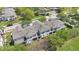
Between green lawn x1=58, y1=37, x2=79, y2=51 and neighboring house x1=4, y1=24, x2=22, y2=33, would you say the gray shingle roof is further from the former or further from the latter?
green lawn x1=58, y1=37, x2=79, y2=51

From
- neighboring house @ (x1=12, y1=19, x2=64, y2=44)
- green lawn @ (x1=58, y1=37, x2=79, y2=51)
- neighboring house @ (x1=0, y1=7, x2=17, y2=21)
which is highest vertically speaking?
neighboring house @ (x1=0, y1=7, x2=17, y2=21)

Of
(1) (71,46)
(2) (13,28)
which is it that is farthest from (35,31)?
(1) (71,46)

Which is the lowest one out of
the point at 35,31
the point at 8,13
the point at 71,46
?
the point at 71,46

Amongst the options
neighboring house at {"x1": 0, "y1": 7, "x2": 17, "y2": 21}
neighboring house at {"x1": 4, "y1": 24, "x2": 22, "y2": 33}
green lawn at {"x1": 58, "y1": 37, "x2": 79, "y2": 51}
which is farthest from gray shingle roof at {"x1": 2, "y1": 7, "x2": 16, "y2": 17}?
green lawn at {"x1": 58, "y1": 37, "x2": 79, "y2": 51}

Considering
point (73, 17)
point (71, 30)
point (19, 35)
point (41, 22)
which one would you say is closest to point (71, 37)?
point (71, 30)

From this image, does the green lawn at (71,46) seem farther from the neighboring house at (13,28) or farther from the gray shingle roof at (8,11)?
the gray shingle roof at (8,11)

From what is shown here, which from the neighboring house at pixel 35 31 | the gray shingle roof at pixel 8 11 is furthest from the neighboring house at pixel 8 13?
the neighboring house at pixel 35 31

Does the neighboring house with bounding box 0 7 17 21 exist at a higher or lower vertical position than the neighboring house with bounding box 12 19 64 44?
higher

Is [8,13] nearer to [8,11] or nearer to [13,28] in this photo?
[8,11]
